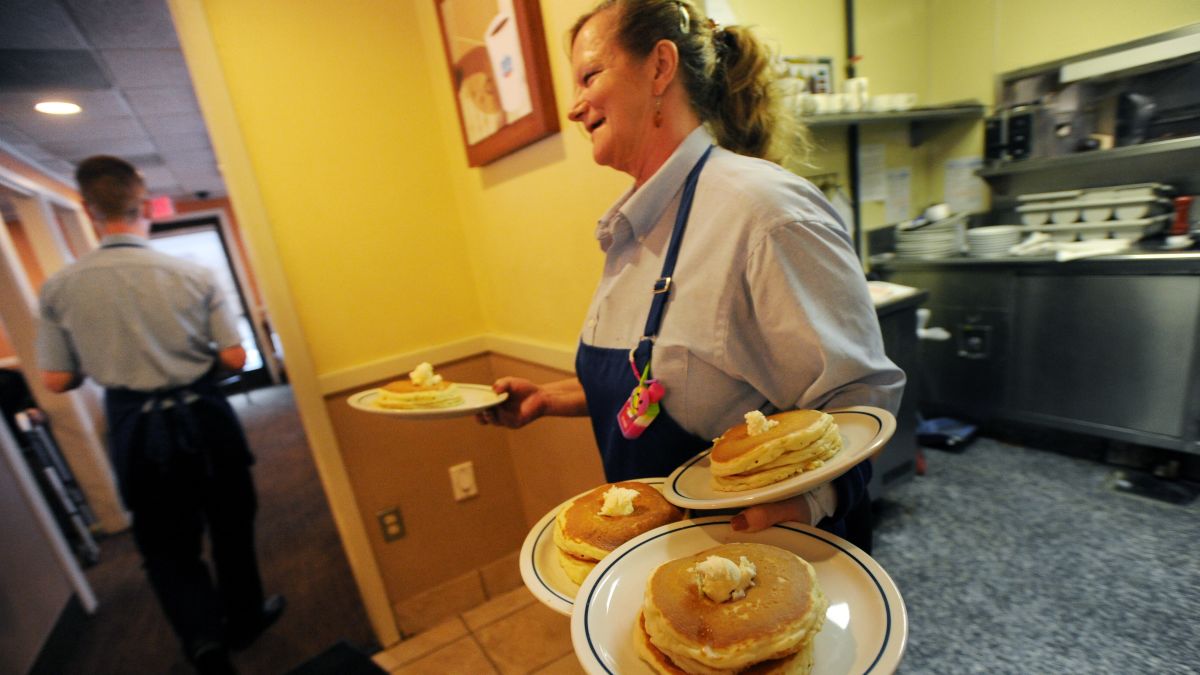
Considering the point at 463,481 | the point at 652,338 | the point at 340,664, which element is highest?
the point at 652,338

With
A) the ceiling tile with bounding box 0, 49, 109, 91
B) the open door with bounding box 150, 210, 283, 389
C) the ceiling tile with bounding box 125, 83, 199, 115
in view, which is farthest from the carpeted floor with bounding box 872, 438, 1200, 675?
the open door with bounding box 150, 210, 283, 389

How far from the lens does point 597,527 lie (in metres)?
0.79

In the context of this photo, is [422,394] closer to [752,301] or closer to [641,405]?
[641,405]

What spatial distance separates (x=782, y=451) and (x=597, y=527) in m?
0.30

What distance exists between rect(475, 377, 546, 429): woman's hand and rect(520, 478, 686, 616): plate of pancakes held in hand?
44 centimetres

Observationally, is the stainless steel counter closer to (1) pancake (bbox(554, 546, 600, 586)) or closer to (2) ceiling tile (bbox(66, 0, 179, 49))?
(1) pancake (bbox(554, 546, 600, 586))

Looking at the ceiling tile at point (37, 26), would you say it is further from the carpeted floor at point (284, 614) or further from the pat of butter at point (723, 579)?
the pat of butter at point (723, 579)

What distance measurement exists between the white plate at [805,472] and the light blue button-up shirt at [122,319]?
6.59 feet

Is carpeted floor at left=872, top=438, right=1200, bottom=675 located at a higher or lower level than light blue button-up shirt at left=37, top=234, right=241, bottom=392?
lower

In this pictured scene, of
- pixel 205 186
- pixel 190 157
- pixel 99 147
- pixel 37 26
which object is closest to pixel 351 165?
pixel 37 26

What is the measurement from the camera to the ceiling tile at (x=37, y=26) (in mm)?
2381

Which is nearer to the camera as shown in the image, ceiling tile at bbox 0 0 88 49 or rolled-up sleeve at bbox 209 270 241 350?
rolled-up sleeve at bbox 209 270 241 350

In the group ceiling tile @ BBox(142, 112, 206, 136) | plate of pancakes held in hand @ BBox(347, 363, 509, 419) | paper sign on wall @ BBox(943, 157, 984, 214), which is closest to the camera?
plate of pancakes held in hand @ BBox(347, 363, 509, 419)

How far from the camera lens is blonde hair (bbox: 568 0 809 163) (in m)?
0.89
